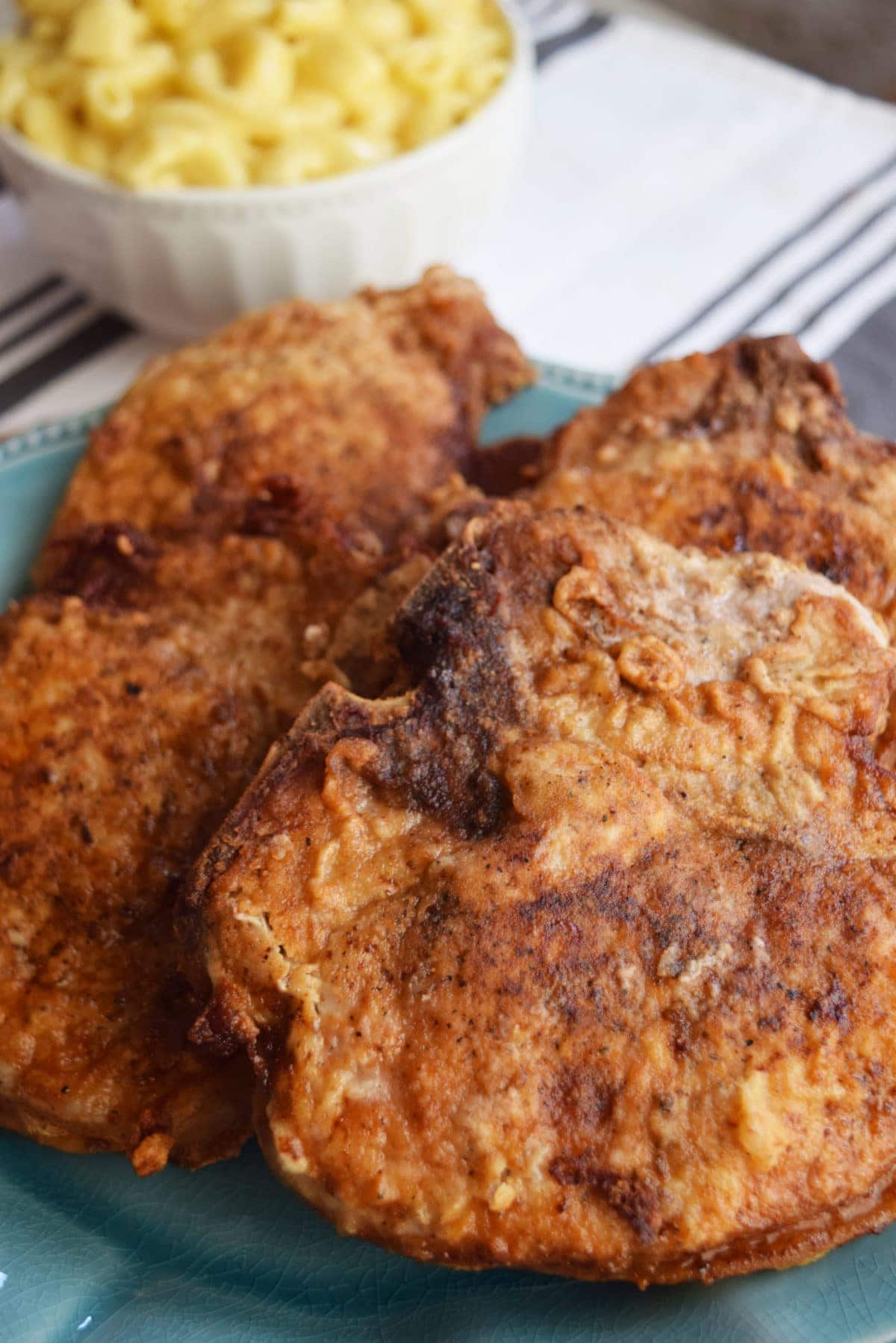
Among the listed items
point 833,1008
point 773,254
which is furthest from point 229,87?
point 833,1008

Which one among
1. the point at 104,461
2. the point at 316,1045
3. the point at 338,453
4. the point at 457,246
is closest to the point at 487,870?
the point at 316,1045

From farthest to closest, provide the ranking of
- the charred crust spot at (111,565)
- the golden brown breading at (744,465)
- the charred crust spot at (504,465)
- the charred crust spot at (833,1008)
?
the charred crust spot at (504,465)
the charred crust spot at (111,565)
the golden brown breading at (744,465)
the charred crust spot at (833,1008)

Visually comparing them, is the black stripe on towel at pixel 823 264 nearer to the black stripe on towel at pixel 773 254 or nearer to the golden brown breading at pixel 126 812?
the black stripe on towel at pixel 773 254

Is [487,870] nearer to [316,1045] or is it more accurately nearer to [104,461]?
[316,1045]

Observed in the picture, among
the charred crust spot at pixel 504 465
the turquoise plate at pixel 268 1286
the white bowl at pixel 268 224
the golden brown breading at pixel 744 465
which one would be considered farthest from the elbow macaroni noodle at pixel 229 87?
the turquoise plate at pixel 268 1286

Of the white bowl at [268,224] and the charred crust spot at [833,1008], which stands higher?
the white bowl at [268,224]

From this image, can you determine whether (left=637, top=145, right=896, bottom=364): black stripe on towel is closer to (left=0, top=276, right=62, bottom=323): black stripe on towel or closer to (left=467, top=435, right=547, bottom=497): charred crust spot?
(left=467, top=435, right=547, bottom=497): charred crust spot

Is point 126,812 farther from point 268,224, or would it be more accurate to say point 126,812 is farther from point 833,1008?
point 268,224
